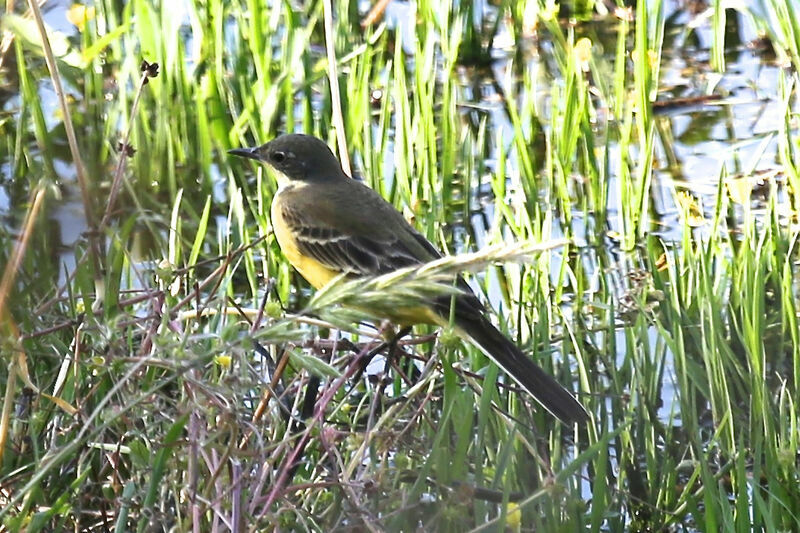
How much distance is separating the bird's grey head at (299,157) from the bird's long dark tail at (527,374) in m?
1.40

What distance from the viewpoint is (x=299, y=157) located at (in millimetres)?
5508

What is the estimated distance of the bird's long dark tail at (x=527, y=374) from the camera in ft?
13.2

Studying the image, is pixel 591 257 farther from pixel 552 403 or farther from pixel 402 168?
pixel 552 403

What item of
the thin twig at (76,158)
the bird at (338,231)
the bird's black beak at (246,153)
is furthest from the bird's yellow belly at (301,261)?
the thin twig at (76,158)

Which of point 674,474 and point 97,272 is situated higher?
point 97,272

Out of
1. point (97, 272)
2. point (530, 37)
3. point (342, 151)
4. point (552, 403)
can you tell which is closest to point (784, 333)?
point (552, 403)

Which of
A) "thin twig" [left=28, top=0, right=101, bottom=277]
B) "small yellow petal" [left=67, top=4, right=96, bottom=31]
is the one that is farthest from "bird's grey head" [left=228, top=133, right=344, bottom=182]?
"thin twig" [left=28, top=0, right=101, bottom=277]

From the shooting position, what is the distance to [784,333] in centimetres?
492

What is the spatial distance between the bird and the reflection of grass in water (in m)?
0.19

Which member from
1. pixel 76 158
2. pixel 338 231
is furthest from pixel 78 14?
pixel 76 158

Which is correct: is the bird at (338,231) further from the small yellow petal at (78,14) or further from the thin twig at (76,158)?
the small yellow petal at (78,14)

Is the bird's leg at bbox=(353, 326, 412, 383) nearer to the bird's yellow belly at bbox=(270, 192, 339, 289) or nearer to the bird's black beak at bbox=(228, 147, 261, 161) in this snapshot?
the bird's yellow belly at bbox=(270, 192, 339, 289)

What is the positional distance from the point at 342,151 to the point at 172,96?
2291 millimetres

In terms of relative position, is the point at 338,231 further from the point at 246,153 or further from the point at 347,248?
the point at 246,153
